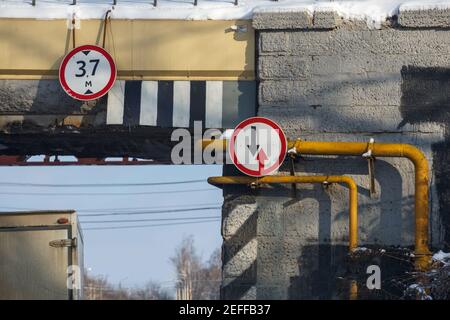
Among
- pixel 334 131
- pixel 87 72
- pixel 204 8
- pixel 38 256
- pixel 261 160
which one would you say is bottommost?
pixel 38 256

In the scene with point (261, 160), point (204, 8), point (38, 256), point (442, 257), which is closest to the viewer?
point (38, 256)

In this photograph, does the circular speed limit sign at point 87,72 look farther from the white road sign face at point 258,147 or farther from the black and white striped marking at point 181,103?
the white road sign face at point 258,147

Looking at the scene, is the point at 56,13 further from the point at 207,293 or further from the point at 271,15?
the point at 207,293

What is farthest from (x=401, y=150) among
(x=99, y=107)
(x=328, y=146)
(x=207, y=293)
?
(x=207, y=293)

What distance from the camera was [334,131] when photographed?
13711 millimetres

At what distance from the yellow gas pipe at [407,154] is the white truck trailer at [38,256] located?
7.63ft

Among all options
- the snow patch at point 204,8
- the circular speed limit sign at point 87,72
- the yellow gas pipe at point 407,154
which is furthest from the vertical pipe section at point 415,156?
the circular speed limit sign at point 87,72

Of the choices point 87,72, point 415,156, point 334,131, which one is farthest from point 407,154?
point 87,72

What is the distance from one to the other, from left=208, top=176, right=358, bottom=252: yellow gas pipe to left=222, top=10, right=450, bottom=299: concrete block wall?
26 cm

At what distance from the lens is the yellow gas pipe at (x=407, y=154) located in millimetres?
12953

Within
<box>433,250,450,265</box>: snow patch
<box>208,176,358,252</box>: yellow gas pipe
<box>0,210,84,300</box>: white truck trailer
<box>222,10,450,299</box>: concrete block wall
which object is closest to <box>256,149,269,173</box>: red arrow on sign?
<box>208,176,358,252</box>: yellow gas pipe

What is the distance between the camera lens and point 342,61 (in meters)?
13.8

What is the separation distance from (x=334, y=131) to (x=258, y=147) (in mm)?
1101

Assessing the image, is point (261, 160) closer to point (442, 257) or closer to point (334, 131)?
point (334, 131)
